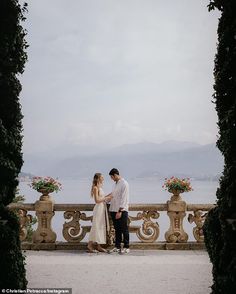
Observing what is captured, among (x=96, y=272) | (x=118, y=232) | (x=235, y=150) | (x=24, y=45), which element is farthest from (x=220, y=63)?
(x=118, y=232)

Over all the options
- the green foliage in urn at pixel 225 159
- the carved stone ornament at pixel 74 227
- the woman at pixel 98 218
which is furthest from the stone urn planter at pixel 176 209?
the green foliage in urn at pixel 225 159

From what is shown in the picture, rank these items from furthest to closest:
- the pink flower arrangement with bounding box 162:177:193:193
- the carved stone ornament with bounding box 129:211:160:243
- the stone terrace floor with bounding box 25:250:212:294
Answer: the carved stone ornament with bounding box 129:211:160:243 → the pink flower arrangement with bounding box 162:177:193:193 → the stone terrace floor with bounding box 25:250:212:294

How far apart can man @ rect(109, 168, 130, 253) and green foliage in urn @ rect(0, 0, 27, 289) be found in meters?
4.93

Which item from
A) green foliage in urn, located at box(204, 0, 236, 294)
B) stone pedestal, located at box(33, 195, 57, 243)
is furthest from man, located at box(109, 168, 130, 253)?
green foliage in urn, located at box(204, 0, 236, 294)

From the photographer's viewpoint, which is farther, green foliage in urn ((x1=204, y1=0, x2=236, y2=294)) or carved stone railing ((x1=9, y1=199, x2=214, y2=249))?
carved stone railing ((x1=9, y1=199, x2=214, y2=249))

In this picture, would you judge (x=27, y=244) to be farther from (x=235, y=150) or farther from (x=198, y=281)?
(x=235, y=150)

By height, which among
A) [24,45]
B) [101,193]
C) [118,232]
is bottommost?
[118,232]

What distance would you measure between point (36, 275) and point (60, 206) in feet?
12.4

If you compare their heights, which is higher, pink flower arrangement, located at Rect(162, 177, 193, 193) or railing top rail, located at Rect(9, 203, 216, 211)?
pink flower arrangement, located at Rect(162, 177, 193, 193)

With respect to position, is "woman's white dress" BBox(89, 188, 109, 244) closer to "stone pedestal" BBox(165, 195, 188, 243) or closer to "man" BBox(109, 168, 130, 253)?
"man" BBox(109, 168, 130, 253)

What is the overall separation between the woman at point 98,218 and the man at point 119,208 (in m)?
0.27

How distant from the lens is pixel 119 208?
1113 cm

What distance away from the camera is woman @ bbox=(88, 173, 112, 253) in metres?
11.3

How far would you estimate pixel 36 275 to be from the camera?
842 cm
